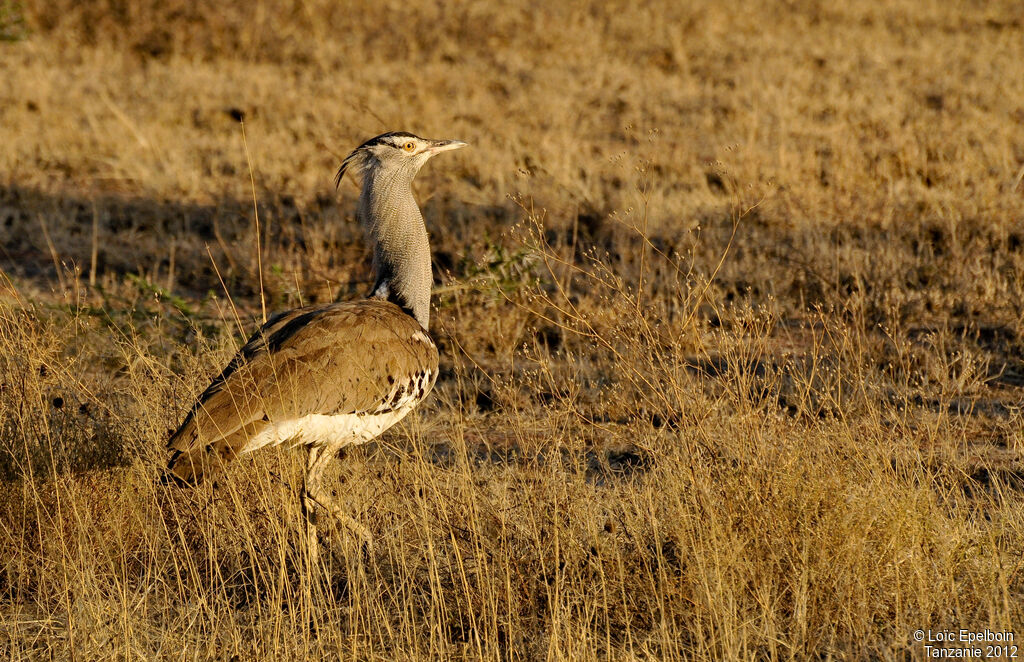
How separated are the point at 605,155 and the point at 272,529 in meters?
5.93

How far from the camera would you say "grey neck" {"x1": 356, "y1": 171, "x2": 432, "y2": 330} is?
4121 millimetres

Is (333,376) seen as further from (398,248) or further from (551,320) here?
(551,320)

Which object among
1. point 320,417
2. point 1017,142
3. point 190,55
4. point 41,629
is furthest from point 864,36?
point 41,629

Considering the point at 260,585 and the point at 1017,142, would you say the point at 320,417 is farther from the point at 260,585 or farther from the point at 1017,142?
the point at 1017,142

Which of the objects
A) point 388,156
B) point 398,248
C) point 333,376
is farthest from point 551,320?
point 333,376

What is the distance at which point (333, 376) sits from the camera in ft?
12.0

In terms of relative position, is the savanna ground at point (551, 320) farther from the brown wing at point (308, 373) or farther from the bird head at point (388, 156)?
the bird head at point (388, 156)

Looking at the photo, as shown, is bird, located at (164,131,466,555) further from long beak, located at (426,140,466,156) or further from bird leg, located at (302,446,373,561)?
long beak, located at (426,140,466,156)

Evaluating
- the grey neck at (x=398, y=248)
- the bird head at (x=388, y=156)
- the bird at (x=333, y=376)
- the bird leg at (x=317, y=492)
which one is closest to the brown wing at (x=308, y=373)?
the bird at (x=333, y=376)

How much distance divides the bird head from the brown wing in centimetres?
57

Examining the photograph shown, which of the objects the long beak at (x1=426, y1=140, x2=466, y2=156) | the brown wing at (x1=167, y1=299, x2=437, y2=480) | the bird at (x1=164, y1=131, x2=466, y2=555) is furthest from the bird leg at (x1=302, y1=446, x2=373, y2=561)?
the long beak at (x1=426, y1=140, x2=466, y2=156)

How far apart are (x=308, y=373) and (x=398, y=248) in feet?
2.35

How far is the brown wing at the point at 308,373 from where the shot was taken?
3.46 metres

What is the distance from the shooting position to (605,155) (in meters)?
8.89
